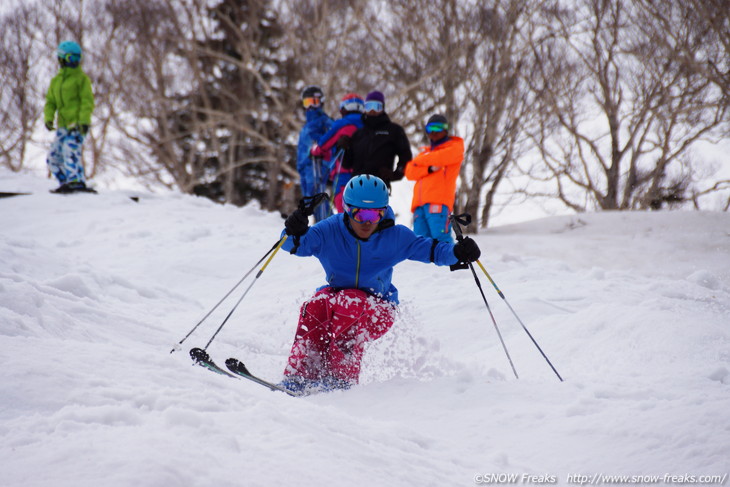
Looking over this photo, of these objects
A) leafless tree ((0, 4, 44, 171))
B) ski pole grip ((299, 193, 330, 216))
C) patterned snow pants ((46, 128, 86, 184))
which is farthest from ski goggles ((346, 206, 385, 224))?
leafless tree ((0, 4, 44, 171))

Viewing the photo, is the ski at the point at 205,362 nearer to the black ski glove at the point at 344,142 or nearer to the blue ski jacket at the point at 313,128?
the black ski glove at the point at 344,142

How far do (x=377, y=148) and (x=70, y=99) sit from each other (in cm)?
501

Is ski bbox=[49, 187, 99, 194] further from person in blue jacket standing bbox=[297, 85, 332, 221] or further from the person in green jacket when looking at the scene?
person in blue jacket standing bbox=[297, 85, 332, 221]

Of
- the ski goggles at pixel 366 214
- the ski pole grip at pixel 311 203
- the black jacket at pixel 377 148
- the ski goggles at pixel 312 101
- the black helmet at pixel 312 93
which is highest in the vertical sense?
the black helmet at pixel 312 93

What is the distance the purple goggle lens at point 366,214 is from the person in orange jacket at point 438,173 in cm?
283

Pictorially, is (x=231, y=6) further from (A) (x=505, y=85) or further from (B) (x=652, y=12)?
(B) (x=652, y=12)

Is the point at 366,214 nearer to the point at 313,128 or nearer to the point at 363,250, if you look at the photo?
the point at 363,250

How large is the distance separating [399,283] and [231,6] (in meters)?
13.2

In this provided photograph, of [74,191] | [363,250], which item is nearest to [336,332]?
[363,250]

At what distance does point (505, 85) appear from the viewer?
1159 cm

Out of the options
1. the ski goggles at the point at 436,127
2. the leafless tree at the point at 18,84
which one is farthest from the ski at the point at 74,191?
the leafless tree at the point at 18,84

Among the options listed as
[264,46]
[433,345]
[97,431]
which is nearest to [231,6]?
[264,46]

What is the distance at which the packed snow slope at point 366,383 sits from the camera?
1.83 meters

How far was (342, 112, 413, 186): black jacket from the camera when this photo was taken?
659 centimetres
